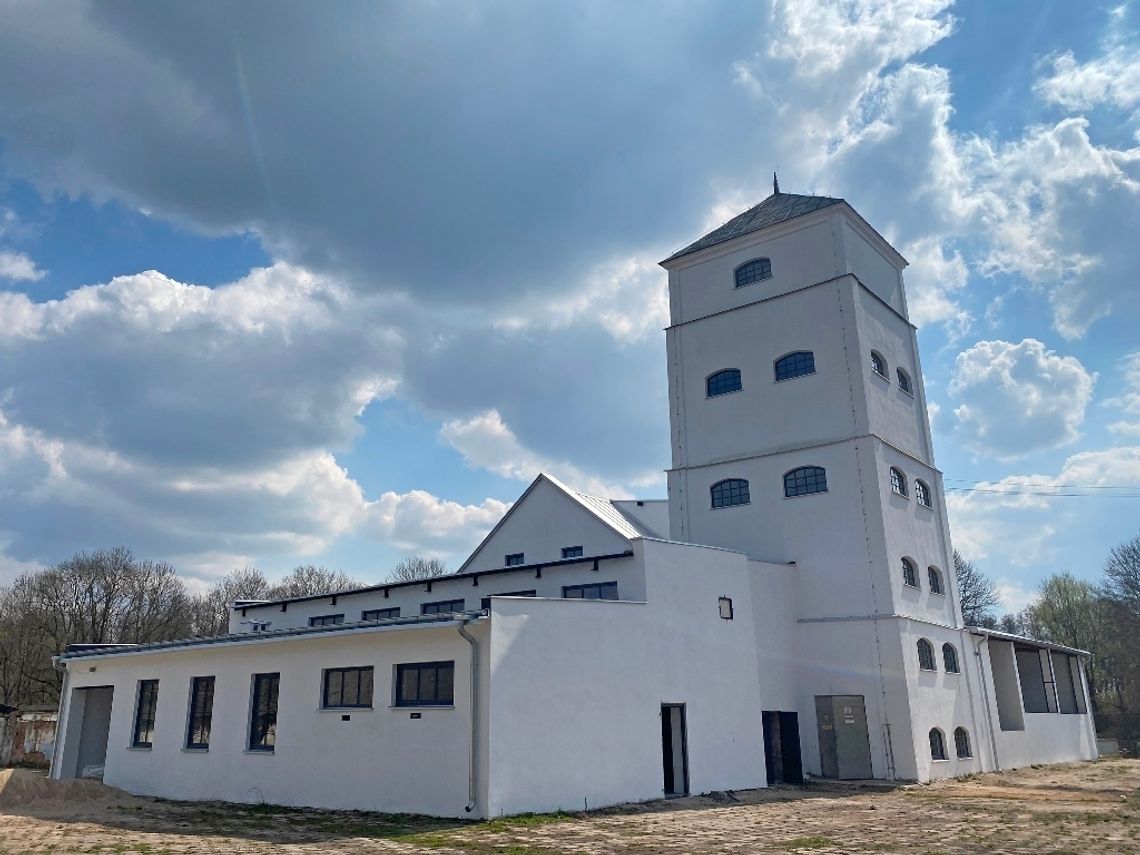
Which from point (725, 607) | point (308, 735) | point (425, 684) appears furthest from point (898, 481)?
point (308, 735)

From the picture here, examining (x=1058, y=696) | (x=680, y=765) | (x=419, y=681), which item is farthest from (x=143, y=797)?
(x=1058, y=696)

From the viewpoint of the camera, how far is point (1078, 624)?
57344 mm

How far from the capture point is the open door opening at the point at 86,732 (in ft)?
77.8

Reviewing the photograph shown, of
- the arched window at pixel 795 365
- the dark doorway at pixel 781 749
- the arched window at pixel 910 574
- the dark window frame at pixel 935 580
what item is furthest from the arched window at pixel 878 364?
the dark doorway at pixel 781 749

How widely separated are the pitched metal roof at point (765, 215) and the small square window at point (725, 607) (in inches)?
529

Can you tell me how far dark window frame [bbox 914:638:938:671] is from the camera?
975 inches

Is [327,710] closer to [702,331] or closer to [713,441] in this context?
[713,441]

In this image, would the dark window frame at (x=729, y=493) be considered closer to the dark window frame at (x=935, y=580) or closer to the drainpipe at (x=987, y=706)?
the dark window frame at (x=935, y=580)

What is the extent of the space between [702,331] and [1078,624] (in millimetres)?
43258

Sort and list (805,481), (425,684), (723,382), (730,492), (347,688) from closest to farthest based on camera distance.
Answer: (425,684)
(347,688)
(805,481)
(730,492)
(723,382)

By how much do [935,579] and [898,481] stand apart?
3.56 m

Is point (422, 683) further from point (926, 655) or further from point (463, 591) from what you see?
point (926, 655)

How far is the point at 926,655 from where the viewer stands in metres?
25.1

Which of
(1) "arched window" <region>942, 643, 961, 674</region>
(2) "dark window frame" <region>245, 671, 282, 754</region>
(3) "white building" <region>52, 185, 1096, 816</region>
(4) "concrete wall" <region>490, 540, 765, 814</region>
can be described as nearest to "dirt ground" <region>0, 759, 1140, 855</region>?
(4) "concrete wall" <region>490, 540, 765, 814</region>
